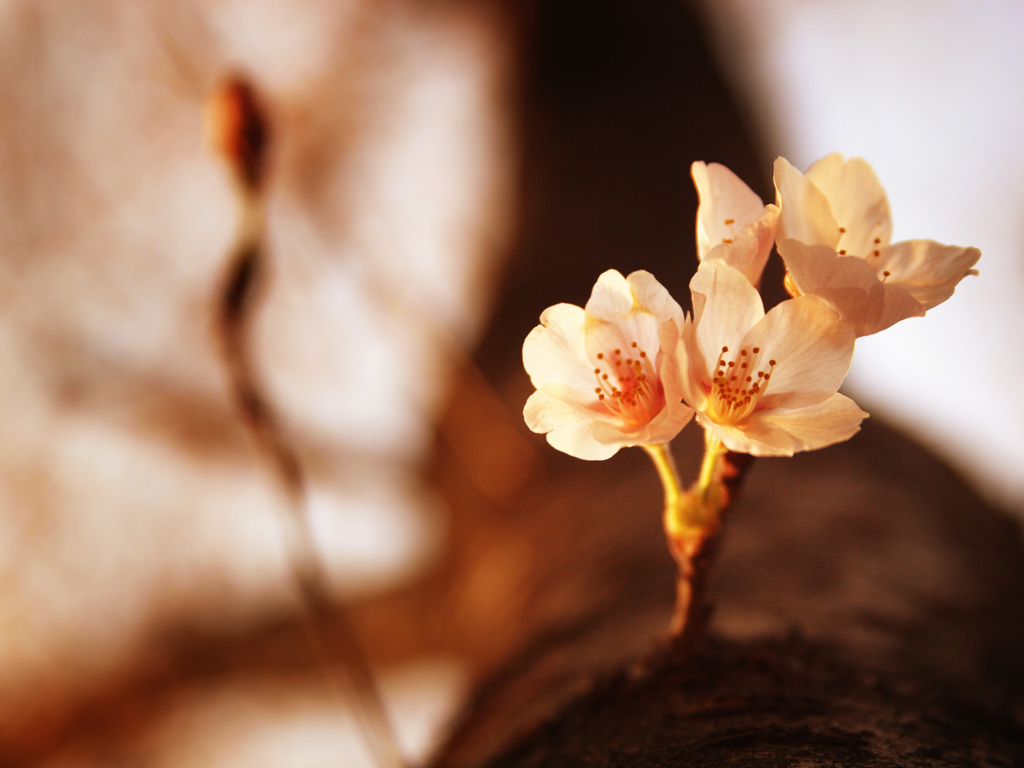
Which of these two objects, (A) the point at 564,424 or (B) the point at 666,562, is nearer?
(A) the point at 564,424

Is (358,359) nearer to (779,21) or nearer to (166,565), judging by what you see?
(166,565)

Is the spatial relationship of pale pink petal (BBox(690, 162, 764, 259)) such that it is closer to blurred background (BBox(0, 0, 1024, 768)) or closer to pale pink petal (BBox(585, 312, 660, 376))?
pale pink petal (BBox(585, 312, 660, 376))

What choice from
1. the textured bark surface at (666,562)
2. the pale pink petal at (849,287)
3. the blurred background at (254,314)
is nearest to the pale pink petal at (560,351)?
the pale pink petal at (849,287)

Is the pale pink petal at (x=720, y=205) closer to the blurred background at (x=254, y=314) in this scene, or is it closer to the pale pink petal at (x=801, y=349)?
the pale pink petal at (x=801, y=349)

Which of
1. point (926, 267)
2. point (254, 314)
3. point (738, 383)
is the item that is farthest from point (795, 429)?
point (254, 314)

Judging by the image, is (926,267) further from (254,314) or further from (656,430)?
(254,314)

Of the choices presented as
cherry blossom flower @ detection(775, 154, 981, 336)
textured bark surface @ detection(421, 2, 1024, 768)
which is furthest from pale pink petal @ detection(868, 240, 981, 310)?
textured bark surface @ detection(421, 2, 1024, 768)
